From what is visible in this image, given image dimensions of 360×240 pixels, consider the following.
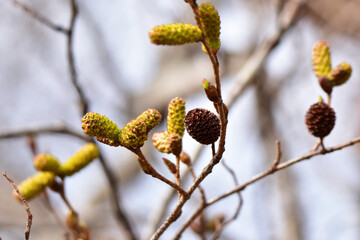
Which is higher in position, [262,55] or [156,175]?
[262,55]

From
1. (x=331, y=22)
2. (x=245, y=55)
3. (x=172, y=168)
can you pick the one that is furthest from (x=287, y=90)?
(x=172, y=168)

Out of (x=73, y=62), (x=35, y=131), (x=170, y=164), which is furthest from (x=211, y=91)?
(x=35, y=131)

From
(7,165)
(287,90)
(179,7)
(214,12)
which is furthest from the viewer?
(7,165)

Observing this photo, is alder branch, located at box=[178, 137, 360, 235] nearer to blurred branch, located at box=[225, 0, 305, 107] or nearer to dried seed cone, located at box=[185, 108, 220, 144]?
dried seed cone, located at box=[185, 108, 220, 144]

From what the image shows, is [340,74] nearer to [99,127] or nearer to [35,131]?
[99,127]

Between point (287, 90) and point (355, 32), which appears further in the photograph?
point (355, 32)

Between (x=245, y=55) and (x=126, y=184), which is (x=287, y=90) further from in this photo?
(x=126, y=184)

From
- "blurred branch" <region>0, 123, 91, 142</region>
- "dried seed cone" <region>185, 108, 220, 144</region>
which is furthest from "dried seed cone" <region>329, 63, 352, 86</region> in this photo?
"blurred branch" <region>0, 123, 91, 142</region>
